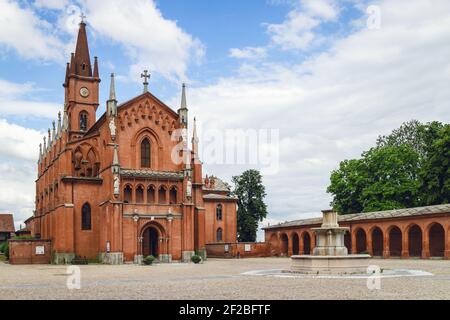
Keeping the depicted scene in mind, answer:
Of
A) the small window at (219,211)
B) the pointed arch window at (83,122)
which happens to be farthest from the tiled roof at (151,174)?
the small window at (219,211)

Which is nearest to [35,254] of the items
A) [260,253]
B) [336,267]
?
[260,253]

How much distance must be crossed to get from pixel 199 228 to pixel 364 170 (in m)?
25.4

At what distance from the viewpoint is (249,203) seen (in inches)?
3708

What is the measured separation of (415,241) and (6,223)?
8147cm

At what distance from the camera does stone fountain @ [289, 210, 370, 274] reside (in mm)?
30922

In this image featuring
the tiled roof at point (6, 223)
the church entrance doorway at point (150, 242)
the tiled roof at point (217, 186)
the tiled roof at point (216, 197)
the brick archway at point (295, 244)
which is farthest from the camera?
the tiled roof at point (6, 223)

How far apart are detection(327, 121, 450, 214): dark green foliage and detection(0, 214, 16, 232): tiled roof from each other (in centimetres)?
6543

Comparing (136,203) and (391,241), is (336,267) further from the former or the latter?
(391,241)

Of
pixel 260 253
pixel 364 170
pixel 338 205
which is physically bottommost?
pixel 260 253

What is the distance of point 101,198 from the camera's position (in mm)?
58969

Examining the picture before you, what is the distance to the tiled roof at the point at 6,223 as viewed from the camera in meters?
109

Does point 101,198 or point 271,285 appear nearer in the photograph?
point 271,285

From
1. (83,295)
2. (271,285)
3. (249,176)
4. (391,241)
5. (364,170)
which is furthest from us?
(249,176)

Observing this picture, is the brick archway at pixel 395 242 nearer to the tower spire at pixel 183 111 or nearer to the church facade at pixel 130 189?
the church facade at pixel 130 189
